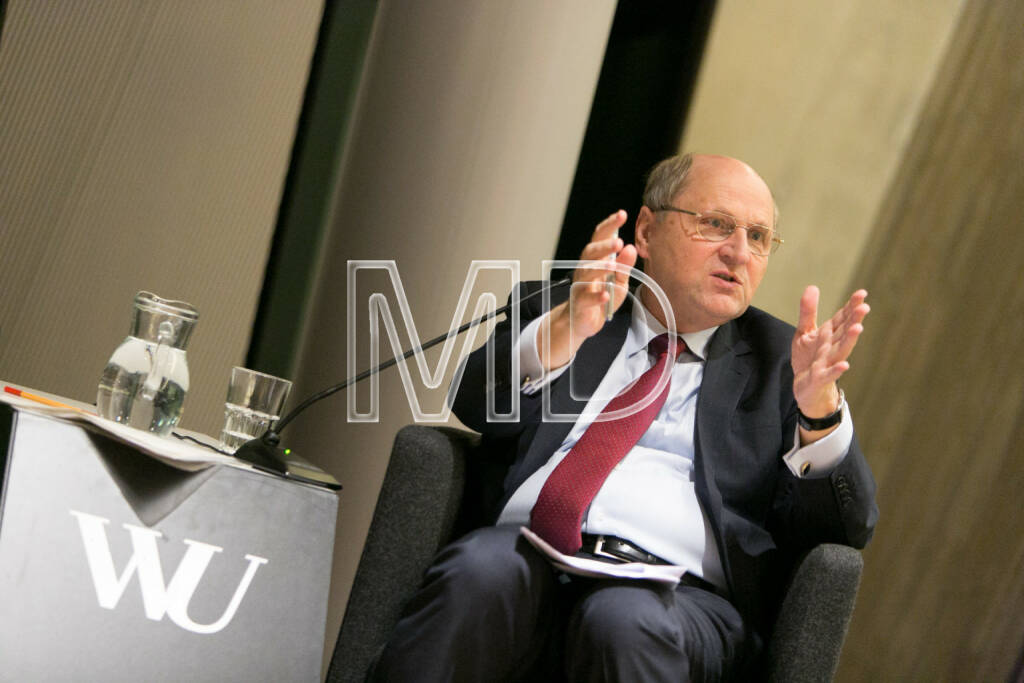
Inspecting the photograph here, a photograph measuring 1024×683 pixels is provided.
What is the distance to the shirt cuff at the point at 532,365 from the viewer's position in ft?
5.37

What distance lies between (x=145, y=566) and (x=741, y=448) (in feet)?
3.27

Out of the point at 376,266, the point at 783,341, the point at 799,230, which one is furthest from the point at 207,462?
the point at 799,230

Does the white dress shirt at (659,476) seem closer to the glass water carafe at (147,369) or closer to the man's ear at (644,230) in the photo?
the man's ear at (644,230)

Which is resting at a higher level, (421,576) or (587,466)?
(587,466)

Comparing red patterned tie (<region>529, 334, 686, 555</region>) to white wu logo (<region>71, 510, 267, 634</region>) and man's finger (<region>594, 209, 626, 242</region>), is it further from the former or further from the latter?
white wu logo (<region>71, 510, 267, 634</region>)

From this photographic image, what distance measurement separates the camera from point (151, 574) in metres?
1.10

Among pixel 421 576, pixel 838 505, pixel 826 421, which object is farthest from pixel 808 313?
pixel 421 576

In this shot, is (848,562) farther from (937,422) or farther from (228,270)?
(228,270)

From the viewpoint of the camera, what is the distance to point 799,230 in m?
2.51

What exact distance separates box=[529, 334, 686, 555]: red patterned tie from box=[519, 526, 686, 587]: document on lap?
74 mm

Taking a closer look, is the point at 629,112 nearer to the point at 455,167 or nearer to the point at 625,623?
the point at 455,167

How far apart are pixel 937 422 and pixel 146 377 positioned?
6.32 feet

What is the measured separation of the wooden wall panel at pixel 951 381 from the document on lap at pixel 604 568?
4.00 feet

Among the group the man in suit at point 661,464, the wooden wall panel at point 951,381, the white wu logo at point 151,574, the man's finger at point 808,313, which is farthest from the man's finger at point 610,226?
the wooden wall panel at point 951,381
